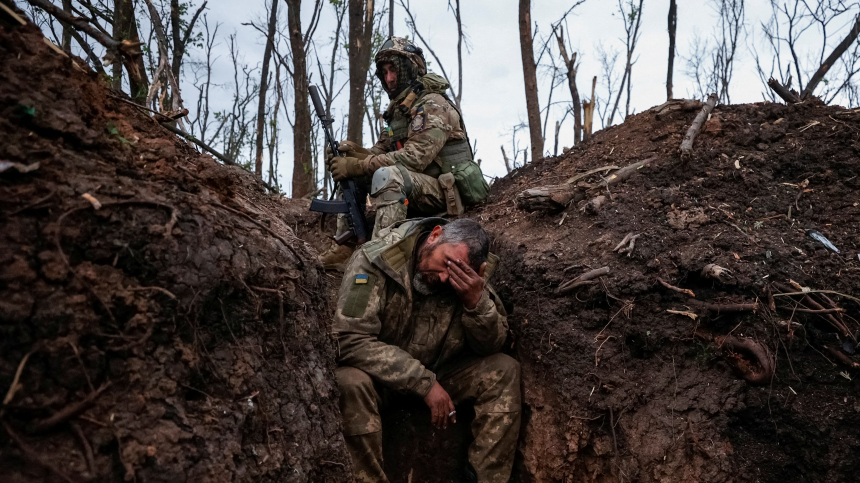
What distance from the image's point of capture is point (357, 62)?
343 inches

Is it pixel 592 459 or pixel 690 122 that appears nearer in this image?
pixel 592 459

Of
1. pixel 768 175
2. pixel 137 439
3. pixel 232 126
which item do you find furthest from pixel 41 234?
pixel 232 126

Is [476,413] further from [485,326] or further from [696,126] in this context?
[696,126]

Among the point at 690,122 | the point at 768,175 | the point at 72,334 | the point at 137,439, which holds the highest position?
the point at 690,122

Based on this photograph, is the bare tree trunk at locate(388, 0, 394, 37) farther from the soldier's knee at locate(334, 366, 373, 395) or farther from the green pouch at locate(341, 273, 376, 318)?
the soldier's knee at locate(334, 366, 373, 395)

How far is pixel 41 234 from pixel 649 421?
2.89 meters

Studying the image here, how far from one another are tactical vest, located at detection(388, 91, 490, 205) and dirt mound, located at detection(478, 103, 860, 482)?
1.27 m

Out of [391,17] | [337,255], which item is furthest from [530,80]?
[391,17]

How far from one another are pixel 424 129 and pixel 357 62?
405cm

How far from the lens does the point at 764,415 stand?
9.55 ft

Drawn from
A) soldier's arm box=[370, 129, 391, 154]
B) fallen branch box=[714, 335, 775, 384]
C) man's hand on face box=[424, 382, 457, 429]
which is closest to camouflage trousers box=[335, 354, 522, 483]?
man's hand on face box=[424, 382, 457, 429]

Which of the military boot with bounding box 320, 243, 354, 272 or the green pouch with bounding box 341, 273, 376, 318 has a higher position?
the military boot with bounding box 320, 243, 354, 272

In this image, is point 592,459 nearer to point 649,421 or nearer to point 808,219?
point 649,421

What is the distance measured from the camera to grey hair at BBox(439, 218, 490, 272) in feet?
10.2
